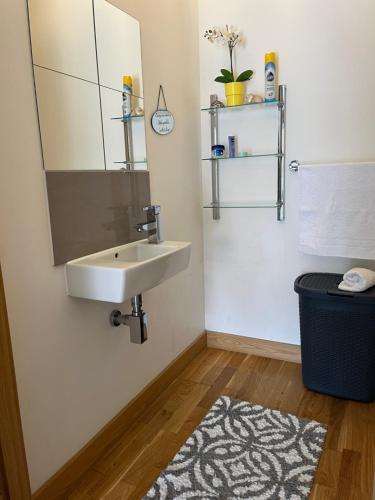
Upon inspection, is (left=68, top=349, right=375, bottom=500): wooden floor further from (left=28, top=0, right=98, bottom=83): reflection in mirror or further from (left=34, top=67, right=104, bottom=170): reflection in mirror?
(left=28, top=0, right=98, bottom=83): reflection in mirror

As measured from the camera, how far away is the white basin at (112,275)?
50.6 inches

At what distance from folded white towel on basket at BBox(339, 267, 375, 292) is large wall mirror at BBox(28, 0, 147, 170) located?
113 cm

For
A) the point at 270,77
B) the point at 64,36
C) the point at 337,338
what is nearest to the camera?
the point at 64,36

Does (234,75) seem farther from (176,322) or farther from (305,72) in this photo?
(176,322)

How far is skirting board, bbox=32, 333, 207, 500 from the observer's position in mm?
1375

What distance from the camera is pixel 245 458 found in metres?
1.56

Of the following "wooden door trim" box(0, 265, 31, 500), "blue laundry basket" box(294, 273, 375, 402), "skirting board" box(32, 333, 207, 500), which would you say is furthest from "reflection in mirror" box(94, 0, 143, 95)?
"skirting board" box(32, 333, 207, 500)

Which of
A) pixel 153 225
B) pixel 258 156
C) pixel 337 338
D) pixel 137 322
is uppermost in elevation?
pixel 258 156

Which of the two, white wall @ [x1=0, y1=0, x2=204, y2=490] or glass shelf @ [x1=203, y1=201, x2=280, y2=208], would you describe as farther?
glass shelf @ [x1=203, y1=201, x2=280, y2=208]

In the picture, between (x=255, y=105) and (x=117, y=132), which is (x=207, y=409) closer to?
(x=117, y=132)

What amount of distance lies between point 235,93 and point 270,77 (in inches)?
8.0

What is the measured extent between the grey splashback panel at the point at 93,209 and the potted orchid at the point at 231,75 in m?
0.73

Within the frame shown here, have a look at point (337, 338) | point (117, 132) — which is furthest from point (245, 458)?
point (117, 132)

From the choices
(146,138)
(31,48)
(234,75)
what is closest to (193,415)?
(146,138)
